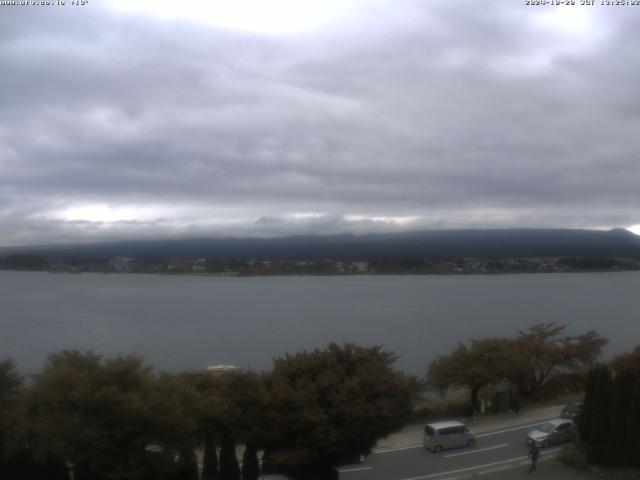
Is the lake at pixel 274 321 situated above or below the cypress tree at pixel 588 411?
below

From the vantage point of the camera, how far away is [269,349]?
43.0m

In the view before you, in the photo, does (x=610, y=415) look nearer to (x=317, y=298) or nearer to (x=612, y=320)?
(x=612, y=320)

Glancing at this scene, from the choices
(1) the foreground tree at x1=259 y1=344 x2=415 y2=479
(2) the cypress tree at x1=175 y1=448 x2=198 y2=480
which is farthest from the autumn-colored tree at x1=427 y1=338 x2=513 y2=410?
(2) the cypress tree at x1=175 y1=448 x2=198 y2=480

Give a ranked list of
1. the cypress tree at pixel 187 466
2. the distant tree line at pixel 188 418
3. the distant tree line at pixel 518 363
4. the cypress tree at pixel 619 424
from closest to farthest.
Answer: the distant tree line at pixel 188 418 → the cypress tree at pixel 187 466 → the cypress tree at pixel 619 424 → the distant tree line at pixel 518 363

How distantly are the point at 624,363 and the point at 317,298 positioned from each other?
6690 cm

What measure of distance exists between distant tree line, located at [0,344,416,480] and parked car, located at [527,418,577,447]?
12.8ft

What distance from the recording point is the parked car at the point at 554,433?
1555 cm

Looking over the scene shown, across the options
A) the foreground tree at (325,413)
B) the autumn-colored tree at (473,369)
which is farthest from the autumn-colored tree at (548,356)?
the foreground tree at (325,413)

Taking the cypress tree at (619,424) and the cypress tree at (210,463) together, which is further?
the cypress tree at (619,424)

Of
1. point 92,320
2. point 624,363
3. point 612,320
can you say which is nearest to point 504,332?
point 612,320

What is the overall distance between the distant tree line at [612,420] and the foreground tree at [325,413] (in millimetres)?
3746

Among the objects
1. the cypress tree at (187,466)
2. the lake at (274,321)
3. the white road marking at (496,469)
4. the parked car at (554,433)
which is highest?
the cypress tree at (187,466)

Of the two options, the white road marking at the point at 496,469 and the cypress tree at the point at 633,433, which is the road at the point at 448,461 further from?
the cypress tree at the point at 633,433

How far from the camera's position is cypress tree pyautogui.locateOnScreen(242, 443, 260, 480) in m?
13.3
